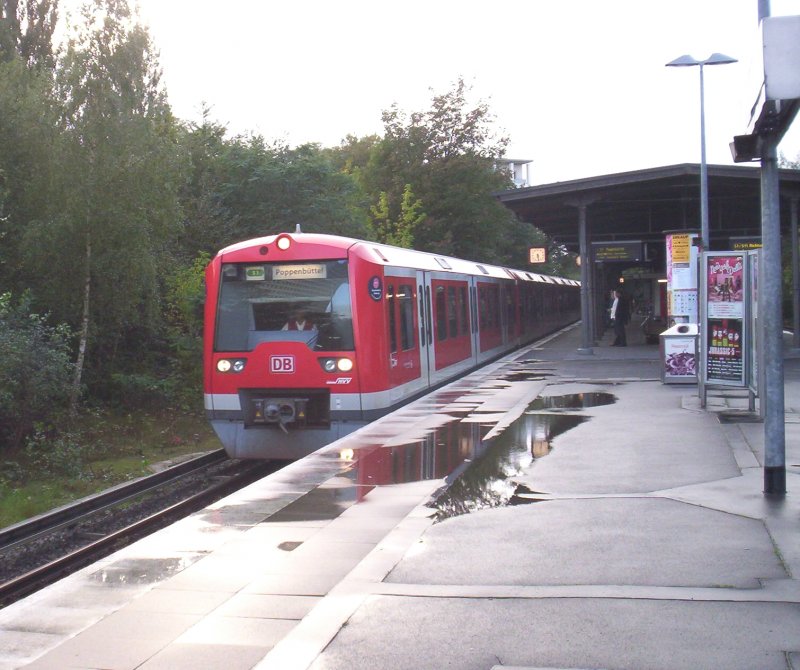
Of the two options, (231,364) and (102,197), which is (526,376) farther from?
(102,197)

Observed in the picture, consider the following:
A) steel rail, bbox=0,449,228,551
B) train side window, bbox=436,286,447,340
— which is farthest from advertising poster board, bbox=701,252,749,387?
steel rail, bbox=0,449,228,551

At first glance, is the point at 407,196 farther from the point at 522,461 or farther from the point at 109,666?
the point at 109,666

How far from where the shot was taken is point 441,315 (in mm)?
18312

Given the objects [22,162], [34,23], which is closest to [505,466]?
[22,162]

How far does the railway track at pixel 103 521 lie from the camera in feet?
31.9

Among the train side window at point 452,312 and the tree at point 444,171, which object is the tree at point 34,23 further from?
the train side window at point 452,312

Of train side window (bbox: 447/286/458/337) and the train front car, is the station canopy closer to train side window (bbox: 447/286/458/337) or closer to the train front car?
train side window (bbox: 447/286/458/337)

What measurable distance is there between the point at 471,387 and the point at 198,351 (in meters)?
9.48

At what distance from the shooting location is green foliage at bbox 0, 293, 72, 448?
17.4 m

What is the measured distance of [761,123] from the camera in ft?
23.7

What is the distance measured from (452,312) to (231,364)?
280 inches

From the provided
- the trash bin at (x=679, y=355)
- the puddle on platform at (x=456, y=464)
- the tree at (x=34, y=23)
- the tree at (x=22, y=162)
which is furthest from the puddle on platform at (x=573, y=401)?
the tree at (x=34, y=23)

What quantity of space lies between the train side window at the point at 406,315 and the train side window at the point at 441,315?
7.49 feet

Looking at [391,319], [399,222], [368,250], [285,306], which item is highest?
[399,222]
